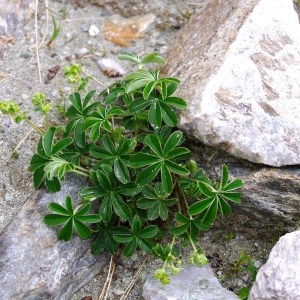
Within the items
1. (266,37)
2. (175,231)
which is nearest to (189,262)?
(175,231)

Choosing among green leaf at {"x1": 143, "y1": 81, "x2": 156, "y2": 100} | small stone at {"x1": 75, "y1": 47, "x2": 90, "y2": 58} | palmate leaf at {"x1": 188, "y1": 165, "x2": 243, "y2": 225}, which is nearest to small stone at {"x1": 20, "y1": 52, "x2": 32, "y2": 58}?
small stone at {"x1": 75, "y1": 47, "x2": 90, "y2": 58}

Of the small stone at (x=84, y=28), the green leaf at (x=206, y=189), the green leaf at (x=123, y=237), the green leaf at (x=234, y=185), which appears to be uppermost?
the green leaf at (x=234, y=185)

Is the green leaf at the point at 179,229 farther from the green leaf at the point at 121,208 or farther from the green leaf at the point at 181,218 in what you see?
the green leaf at the point at 121,208

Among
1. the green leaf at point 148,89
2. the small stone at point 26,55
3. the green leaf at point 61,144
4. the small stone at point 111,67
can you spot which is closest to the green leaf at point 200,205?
the green leaf at point 148,89

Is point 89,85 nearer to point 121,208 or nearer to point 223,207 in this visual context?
point 121,208

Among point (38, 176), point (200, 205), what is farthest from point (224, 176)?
point (38, 176)

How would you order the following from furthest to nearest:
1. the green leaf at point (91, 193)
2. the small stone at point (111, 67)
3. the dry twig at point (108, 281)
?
the small stone at point (111, 67) → the dry twig at point (108, 281) → the green leaf at point (91, 193)
